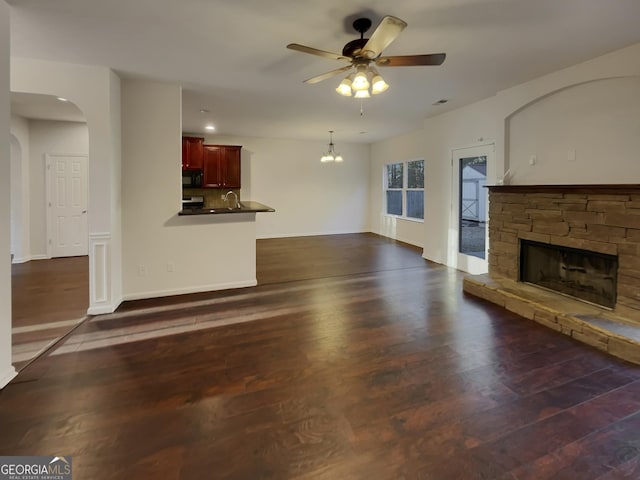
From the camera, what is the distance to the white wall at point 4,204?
2254mm

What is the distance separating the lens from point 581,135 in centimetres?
364

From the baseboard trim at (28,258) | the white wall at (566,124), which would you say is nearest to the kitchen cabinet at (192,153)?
the baseboard trim at (28,258)

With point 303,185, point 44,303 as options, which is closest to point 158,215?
Answer: point 44,303

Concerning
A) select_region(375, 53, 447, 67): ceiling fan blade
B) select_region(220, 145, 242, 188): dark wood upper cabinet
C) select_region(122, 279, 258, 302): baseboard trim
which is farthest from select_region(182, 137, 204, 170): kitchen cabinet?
select_region(375, 53, 447, 67): ceiling fan blade

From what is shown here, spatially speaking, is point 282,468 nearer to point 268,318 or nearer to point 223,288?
point 268,318

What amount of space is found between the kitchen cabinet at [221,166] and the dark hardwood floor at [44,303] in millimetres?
3201

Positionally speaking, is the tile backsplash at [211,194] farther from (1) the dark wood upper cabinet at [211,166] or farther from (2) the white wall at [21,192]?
(2) the white wall at [21,192]

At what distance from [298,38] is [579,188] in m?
3.14

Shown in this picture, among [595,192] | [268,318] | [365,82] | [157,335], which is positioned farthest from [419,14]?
[157,335]

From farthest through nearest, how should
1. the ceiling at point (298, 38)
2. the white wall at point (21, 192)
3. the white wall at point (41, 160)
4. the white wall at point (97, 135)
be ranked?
the white wall at point (41, 160) → the white wall at point (21, 192) → the white wall at point (97, 135) → the ceiling at point (298, 38)

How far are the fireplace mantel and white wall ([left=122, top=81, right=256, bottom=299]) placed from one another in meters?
3.73

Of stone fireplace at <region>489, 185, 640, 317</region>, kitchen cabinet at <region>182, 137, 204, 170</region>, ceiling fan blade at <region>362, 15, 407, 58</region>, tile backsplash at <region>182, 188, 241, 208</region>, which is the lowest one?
stone fireplace at <region>489, 185, 640, 317</region>

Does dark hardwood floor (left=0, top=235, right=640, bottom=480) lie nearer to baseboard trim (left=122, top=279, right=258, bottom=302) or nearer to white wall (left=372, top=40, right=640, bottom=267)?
baseboard trim (left=122, top=279, right=258, bottom=302)

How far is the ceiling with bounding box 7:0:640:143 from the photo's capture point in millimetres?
2447
